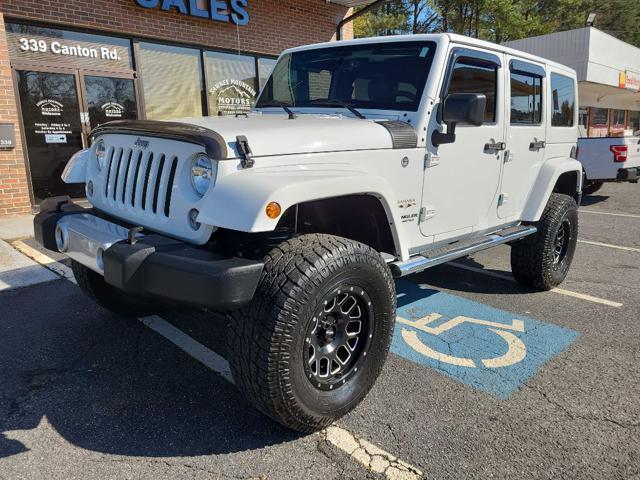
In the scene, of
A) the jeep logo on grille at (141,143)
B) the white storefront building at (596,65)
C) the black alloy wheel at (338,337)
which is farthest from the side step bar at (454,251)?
the white storefront building at (596,65)

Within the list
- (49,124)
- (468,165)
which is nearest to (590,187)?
(468,165)

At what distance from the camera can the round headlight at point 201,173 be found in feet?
7.55

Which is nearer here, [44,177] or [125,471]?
[125,471]

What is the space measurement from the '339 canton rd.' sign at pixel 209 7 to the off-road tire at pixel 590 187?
7718 millimetres

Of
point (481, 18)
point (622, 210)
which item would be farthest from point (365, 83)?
point (481, 18)

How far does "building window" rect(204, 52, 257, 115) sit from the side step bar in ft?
21.2

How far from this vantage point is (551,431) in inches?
96.7

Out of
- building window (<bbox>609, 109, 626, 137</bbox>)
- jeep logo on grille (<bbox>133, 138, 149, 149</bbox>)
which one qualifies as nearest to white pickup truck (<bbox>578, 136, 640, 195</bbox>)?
jeep logo on grille (<bbox>133, 138, 149, 149</bbox>)

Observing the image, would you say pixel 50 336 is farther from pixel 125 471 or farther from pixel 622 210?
pixel 622 210

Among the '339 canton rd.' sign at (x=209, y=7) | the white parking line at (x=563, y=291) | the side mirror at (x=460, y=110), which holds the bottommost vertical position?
the white parking line at (x=563, y=291)

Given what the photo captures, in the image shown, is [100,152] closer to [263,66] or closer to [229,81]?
[229,81]

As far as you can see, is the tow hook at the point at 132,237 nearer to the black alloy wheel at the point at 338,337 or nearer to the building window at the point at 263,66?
the black alloy wheel at the point at 338,337

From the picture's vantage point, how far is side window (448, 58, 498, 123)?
328cm

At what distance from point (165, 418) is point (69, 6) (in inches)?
283
